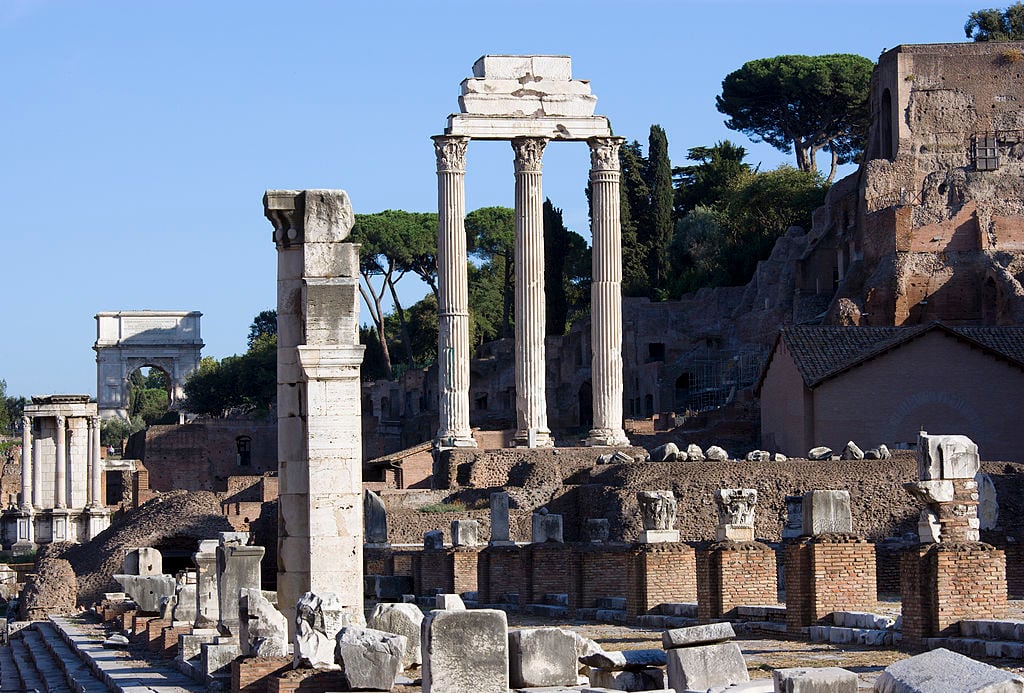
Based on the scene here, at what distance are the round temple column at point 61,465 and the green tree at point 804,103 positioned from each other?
3469 centimetres

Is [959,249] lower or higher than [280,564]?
higher

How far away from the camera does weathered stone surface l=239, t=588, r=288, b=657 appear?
47.5 ft

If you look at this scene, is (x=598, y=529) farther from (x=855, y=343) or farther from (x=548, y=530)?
(x=855, y=343)

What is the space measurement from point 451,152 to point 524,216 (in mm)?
2271

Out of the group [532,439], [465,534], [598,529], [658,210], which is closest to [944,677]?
[465,534]

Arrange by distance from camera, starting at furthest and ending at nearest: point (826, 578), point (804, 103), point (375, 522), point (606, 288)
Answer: point (804, 103), point (606, 288), point (375, 522), point (826, 578)

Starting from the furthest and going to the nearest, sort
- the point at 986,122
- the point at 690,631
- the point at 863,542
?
the point at 986,122 < the point at 863,542 < the point at 690,631

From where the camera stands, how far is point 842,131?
253 ft

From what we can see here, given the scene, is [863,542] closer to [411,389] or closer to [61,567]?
[61,567]

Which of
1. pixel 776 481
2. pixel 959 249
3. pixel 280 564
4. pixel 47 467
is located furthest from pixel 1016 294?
pixel 280 564

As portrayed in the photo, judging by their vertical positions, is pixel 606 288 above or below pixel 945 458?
above

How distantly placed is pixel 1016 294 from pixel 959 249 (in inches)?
170

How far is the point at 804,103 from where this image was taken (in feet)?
251

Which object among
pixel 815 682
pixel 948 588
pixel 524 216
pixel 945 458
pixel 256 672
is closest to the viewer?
pixel 815 682
